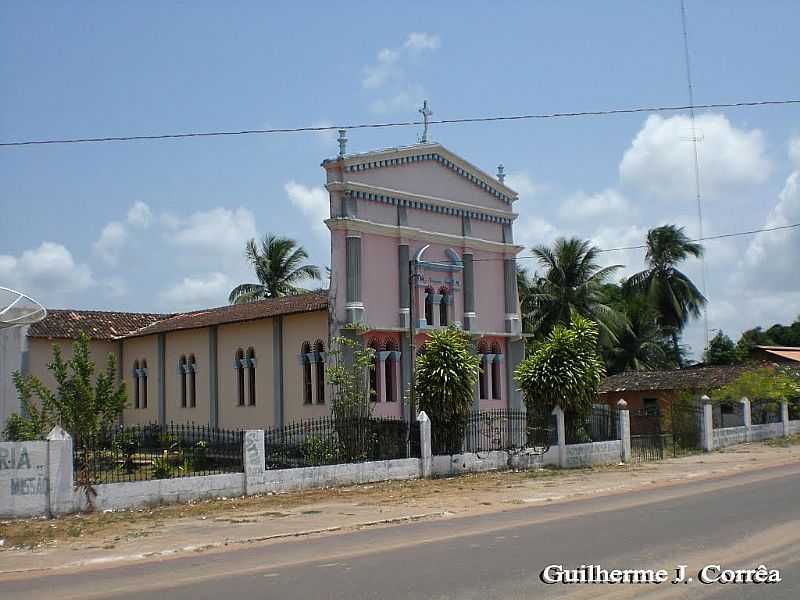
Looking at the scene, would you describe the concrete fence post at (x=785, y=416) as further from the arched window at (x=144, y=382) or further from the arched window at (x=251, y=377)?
the arched window at (x=144, y=382)

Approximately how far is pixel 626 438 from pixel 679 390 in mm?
13682

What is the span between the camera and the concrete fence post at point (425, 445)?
72.6 ft

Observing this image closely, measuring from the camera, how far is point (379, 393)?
26.8 m

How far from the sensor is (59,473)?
51.5 ft

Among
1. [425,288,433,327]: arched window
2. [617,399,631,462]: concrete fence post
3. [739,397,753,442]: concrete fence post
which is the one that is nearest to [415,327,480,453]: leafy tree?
[425,288,433,327]: arched window

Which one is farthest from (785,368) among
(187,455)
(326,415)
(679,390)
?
(187,455)

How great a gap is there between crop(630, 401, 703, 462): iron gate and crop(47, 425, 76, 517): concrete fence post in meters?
17.7

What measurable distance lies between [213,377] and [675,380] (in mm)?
21197

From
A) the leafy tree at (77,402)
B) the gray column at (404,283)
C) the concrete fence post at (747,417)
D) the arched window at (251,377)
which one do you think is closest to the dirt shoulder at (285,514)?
the leafy tree at (77,402)

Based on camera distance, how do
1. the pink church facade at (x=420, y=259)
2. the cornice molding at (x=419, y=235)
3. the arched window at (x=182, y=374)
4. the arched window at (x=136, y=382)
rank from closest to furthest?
the cornice molding at (x=419, y=235) → the pink church facade at (x=420, y=259) → the arched window at (x=182, y=374) → the arched window at (x=136, y=382)

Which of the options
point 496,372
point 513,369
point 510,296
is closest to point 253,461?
point 496,372

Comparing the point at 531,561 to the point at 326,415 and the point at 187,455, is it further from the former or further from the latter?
the point at 326,415

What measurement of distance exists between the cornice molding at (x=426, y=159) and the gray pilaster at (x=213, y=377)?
27.5 feet

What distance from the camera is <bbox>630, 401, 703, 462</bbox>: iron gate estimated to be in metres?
28.3
